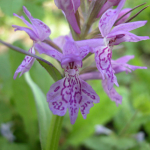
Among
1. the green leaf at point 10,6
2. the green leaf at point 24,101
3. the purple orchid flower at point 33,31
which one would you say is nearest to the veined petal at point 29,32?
the purple orchid flower at point 33,31

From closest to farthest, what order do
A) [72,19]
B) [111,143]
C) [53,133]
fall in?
[72,19] → [53,133] → [111,143]

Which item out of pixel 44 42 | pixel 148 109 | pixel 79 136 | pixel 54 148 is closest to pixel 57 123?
pixel 54 148

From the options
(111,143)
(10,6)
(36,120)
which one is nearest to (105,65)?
(10,6)

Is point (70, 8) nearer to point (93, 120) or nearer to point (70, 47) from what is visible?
point (70, 47)

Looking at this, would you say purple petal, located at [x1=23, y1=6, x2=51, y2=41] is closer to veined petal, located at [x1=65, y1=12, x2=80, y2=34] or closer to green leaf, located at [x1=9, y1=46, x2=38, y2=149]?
veined petal, located at [x1=65, y1=12, x2=80, y2=34]

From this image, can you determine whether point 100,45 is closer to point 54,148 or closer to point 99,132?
point 54,148

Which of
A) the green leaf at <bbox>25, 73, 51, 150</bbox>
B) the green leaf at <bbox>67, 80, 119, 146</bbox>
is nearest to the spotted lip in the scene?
the green leaf at <bbox>25, 73, 51, 150</bbox>
